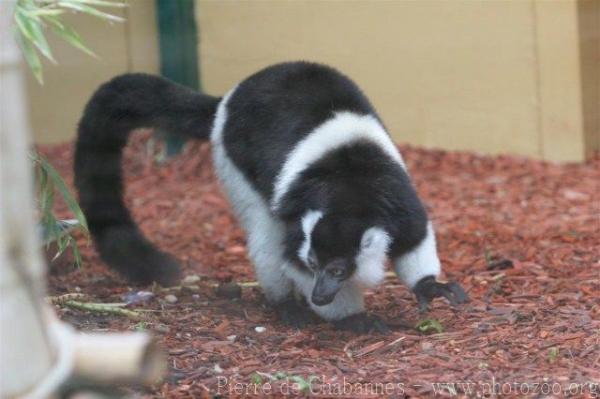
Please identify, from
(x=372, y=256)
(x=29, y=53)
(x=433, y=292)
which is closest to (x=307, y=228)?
(x=372, y=256)

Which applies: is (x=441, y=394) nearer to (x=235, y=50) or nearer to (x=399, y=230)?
(x=399, y=230)

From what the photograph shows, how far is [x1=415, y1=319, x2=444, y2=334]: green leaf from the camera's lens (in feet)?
14.7

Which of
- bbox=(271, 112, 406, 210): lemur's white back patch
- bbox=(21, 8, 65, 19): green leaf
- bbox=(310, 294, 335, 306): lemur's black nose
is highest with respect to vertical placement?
bbox=(21, 8, 65, 19): green leaf

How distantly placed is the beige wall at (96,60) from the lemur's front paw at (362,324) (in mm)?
2217

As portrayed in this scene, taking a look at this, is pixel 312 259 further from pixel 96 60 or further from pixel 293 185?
pixel 96 60

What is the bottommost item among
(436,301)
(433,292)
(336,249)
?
(436,301)

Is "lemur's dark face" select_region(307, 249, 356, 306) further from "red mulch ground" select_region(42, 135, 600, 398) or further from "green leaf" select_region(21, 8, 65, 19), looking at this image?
"green leaf" select_region(21, 8, 65, 19)

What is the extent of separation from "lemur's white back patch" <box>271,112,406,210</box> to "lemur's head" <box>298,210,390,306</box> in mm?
239

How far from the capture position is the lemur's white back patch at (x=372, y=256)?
4395mm

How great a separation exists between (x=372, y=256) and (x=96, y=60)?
2812 mm

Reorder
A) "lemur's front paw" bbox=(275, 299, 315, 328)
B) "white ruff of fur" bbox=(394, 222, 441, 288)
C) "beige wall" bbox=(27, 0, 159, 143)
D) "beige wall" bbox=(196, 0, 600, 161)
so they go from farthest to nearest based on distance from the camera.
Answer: "beige wall" bbox=(196, 0, 600, 161) < "beige wall" bbox=(27, 0, 159, 143) < "lemur's front paw" bbox=(275, 299, 315, 328) < "white ruff of fur" bbox=(394, 222, 441, 288)

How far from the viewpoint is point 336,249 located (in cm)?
435

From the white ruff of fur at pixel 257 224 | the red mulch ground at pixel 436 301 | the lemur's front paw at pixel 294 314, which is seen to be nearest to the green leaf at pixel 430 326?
the red mulch ground at pixel 436 301

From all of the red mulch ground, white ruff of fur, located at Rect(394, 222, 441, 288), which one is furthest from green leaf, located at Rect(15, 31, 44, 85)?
white ruff of fur, located at Rect(394, 222, 441, 288)
